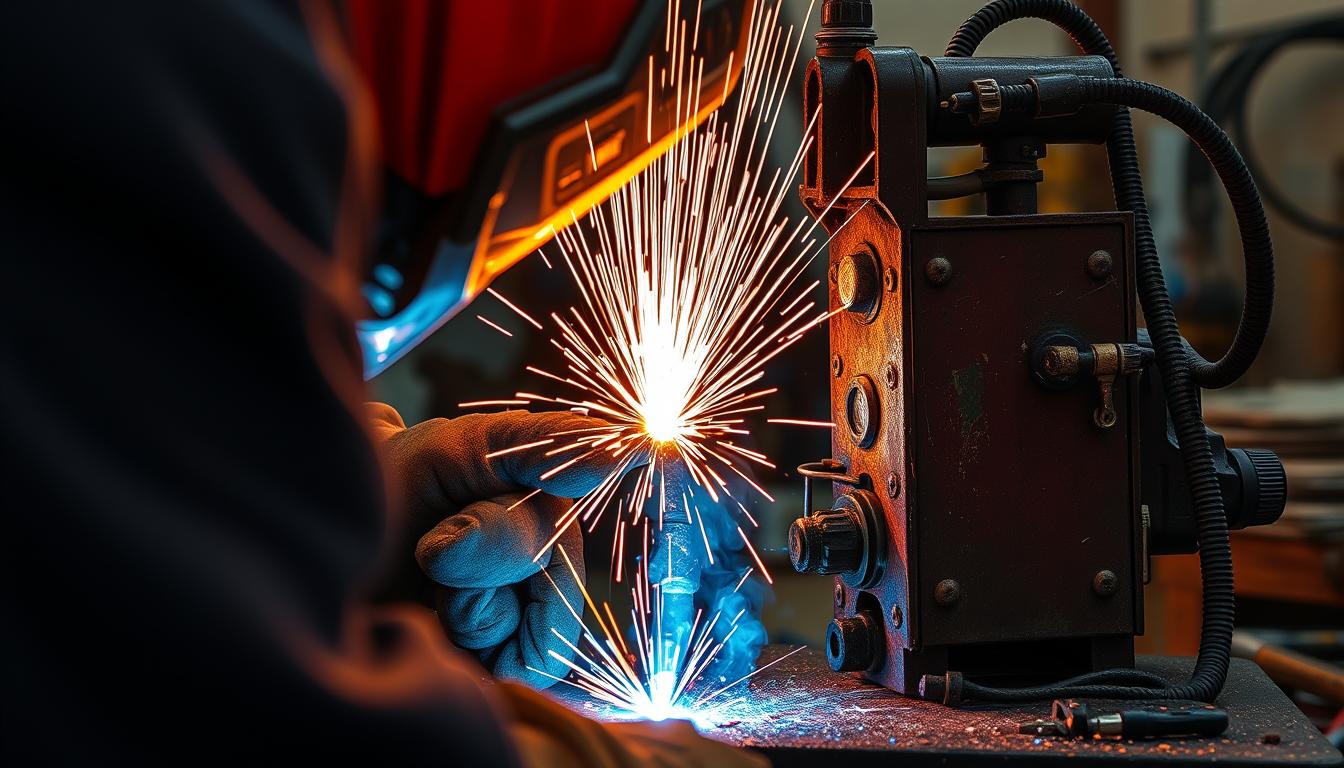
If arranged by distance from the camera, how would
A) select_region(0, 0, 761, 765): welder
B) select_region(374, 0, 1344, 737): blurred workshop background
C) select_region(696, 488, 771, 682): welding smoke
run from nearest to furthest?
select_region(0, 0, 761, 765): welder, select_region(696, 488, 771, 682): welding smoke, select_region(374, 0, 1344, 737): blurred workshop background

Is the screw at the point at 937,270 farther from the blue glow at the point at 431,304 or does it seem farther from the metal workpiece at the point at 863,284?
the blue glow at the point at 431,304

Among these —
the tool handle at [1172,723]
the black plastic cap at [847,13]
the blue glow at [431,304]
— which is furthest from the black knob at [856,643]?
the blue glow at [431,304]

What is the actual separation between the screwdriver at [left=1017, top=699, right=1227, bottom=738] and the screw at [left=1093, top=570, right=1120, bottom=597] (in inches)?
5.0

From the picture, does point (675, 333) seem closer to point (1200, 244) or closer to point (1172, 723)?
point (1172, 723)

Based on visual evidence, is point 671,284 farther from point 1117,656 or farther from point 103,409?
point 103,409

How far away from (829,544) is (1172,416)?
0.31 m

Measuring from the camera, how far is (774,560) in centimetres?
404

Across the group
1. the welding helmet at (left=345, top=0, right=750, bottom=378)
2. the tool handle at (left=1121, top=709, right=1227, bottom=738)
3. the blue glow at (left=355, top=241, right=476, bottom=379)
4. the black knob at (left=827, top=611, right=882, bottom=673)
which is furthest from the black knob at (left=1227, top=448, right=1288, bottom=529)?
the blue glow at (left=355, top=241, right=476, bottom=379)

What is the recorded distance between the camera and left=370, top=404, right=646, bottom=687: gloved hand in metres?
1.12

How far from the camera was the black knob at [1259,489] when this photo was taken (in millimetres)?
1179

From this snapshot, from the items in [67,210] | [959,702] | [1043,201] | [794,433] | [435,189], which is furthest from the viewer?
[1043,201]

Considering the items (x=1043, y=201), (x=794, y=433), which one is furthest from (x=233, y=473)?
(x=1043, y=201)

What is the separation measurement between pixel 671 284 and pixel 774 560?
9.04 feet

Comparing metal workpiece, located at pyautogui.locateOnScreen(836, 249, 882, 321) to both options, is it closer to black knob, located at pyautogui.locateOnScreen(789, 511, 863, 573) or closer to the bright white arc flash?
the bright white arc flash
